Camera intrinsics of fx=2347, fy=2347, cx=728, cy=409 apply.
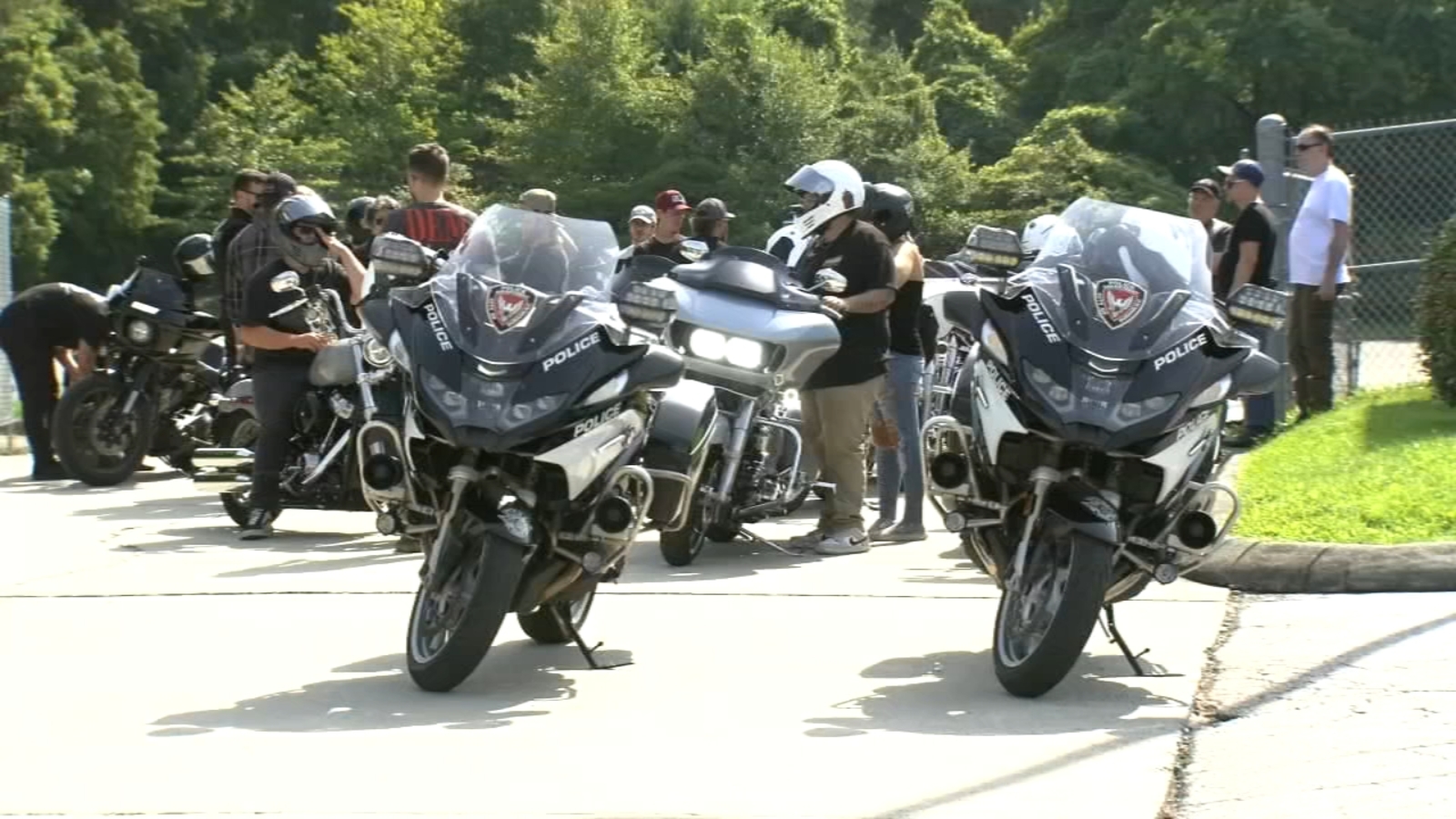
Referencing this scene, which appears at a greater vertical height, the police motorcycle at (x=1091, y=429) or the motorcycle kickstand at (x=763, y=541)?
the police motorcycle at (x=1091, y=429)

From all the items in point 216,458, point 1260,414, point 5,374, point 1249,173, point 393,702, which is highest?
point 1249,173

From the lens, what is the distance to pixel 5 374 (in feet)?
62.4

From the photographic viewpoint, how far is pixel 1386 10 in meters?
49.7

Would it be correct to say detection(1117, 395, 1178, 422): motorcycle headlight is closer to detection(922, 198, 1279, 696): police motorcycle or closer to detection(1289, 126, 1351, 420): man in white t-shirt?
detection(922, 198, 1279, 696): police motorcycle

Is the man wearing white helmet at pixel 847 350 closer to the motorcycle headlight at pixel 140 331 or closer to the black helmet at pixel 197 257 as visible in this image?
the black helmet at pixel 197 257

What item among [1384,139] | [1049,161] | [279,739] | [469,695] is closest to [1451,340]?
[1384,139]

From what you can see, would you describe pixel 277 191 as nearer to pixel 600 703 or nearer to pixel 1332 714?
pixel 600 703

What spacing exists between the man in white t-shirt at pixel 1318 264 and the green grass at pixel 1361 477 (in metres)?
0.37

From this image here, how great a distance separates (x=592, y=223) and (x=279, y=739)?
206 centimetres

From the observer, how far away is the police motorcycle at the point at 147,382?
14.2m

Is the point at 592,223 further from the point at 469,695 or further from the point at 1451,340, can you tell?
the point at 1451,340

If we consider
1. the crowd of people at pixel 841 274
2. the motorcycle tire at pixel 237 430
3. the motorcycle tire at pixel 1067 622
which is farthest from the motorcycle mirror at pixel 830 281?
the motorcycle tire at pixel 237 430

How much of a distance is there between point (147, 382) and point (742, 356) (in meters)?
5.24

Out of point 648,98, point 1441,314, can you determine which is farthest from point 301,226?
point 648,98
